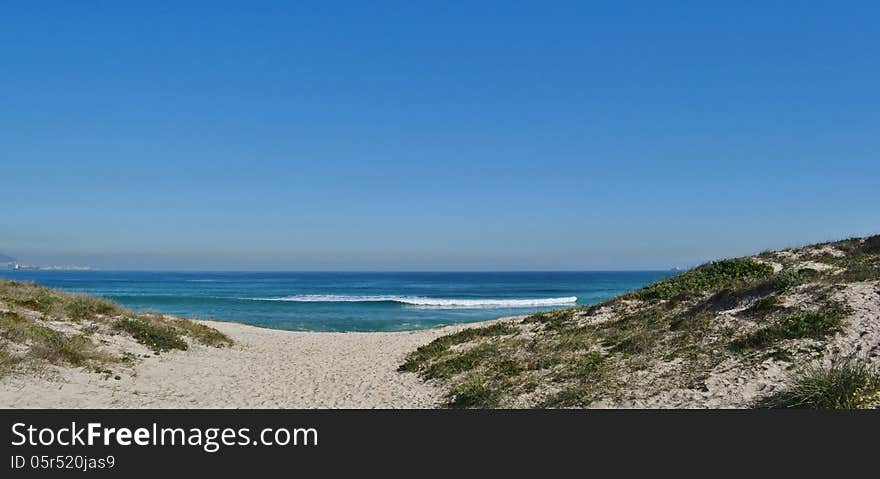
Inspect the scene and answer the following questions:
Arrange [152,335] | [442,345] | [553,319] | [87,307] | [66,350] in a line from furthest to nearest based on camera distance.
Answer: [553,319]
[87,307]
[442,345]
[152,335]
[66,350]

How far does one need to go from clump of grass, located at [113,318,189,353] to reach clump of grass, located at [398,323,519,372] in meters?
9.53

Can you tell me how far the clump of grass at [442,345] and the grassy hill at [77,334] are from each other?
952cm

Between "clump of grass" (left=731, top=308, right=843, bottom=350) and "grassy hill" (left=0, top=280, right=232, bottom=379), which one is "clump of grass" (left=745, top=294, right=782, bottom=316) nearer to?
"clump of grass" (left=731, top=308, right=843, bottom=350)

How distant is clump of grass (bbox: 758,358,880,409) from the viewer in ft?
32.6

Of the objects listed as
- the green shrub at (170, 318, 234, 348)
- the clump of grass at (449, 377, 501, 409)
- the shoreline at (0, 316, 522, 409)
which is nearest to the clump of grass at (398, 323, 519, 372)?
the shoreline at (0, 316, 522, 409)

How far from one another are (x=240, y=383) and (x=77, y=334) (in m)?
7.13

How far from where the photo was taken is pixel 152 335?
22719mm

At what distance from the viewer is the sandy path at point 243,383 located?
14.0 m

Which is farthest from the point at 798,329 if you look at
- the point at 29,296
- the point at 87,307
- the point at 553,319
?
the point at 29,296

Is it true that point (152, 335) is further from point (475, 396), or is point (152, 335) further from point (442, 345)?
point (475, 396)

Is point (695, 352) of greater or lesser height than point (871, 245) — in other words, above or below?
below

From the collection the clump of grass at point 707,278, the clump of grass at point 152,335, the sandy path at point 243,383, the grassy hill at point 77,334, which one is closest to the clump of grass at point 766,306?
the clump of grass at point 707,278
